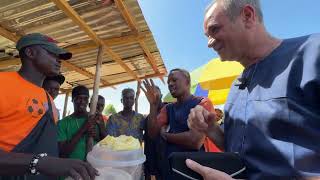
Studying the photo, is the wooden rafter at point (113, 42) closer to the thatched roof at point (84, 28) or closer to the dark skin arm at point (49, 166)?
the thatched roof at point (84, 28)

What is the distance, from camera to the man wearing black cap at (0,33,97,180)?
1.60 m

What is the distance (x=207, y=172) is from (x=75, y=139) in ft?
8.98

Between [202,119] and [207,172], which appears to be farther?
[202,119]

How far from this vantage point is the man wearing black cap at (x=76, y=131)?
3.55 m

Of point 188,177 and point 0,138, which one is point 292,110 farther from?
point 0,138

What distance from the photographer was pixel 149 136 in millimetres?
3719

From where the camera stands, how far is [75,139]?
3580 mm

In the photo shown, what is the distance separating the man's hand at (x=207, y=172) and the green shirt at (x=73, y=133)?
2713 millimetres

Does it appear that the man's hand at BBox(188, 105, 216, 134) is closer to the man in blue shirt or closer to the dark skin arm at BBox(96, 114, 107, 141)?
the man in blue shirt

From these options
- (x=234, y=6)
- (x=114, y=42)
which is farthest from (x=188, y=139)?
(x=114, y=42)

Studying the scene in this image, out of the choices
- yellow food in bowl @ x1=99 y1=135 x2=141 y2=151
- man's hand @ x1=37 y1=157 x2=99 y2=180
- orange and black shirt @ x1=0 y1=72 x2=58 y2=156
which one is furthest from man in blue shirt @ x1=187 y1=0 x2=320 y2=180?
orange and black shirt @ x1=0 y1=72 x2=58 y2=156

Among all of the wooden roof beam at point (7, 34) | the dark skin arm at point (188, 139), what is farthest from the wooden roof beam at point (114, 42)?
the dark skin arm at point (188, 139)

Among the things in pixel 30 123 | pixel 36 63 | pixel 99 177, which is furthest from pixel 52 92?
pixel 99 177

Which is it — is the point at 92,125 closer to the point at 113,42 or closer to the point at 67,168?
the point at 113,42
